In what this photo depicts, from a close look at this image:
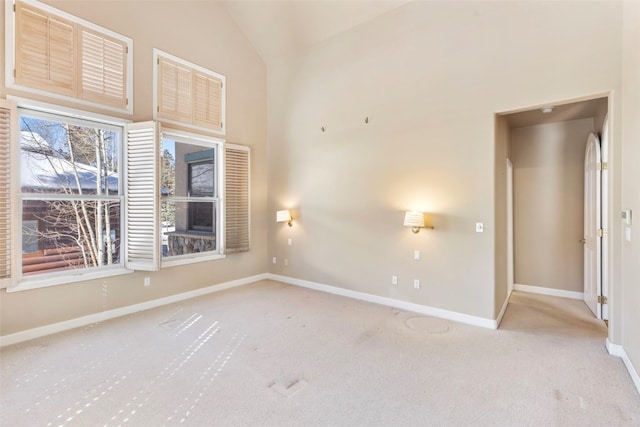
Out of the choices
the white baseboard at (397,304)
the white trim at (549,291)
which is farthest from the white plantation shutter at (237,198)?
the white trim at (549,291)

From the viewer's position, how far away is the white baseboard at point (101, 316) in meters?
3.24

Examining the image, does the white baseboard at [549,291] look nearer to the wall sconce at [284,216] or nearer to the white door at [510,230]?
the white door at [510,230]

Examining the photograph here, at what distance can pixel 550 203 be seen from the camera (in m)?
4.98

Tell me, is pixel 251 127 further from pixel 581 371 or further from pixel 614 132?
pixel 581 371

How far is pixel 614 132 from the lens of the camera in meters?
2.93

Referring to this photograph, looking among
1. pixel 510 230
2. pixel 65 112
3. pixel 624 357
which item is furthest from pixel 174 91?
pixel 624 357

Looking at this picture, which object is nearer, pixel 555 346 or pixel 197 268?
pixel 555 346

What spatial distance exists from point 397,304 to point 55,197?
4.44m

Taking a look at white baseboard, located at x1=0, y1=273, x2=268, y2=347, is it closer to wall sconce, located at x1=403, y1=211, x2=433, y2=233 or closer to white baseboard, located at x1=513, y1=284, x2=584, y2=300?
wall sconce, located at x1=403, y1=211, x2=433, y2=233

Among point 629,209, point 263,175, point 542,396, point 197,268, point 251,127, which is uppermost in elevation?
point 251,127

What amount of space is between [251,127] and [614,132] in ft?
16.3

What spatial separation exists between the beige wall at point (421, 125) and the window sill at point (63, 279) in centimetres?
272

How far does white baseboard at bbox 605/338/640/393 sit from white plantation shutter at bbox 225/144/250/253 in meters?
4.92

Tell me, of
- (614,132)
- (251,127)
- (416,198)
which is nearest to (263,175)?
(251,127)
